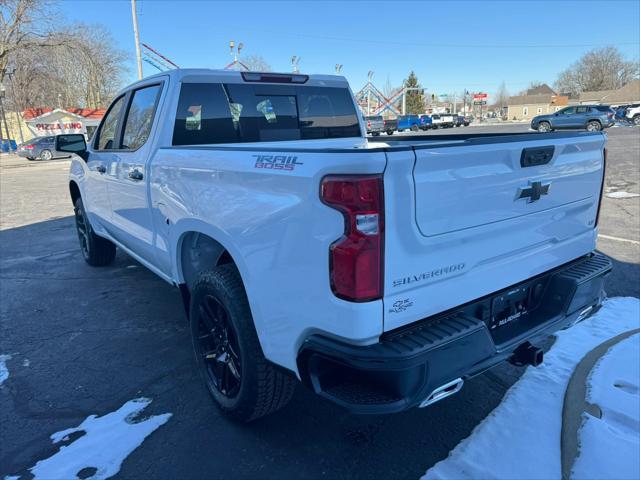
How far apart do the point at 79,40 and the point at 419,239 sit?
49.8 metres

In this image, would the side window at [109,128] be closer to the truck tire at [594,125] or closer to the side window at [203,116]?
the side window at [203,116]

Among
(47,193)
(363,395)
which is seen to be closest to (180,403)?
(363,395)

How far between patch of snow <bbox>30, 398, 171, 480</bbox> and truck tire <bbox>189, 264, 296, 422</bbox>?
0.44m

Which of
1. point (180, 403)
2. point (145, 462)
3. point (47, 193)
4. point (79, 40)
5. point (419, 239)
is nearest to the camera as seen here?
point (419, 239)

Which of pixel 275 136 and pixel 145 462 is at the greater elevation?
pixel 275 136

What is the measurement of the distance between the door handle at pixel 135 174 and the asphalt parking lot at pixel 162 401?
137 cm

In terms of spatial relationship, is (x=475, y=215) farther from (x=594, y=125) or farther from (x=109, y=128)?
(x=594, y=125)

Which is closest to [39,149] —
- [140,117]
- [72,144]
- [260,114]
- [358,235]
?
[72,144]

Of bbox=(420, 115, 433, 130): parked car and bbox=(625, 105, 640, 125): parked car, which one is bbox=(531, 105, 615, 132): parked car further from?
bbox=(420, 115, 433, 130): parked car

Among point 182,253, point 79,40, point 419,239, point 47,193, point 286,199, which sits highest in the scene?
point 79,40

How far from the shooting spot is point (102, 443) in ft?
8.65

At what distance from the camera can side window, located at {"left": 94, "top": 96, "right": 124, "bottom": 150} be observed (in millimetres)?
4509

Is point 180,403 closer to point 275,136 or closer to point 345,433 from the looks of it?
point 345,433

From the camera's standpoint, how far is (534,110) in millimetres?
101375
